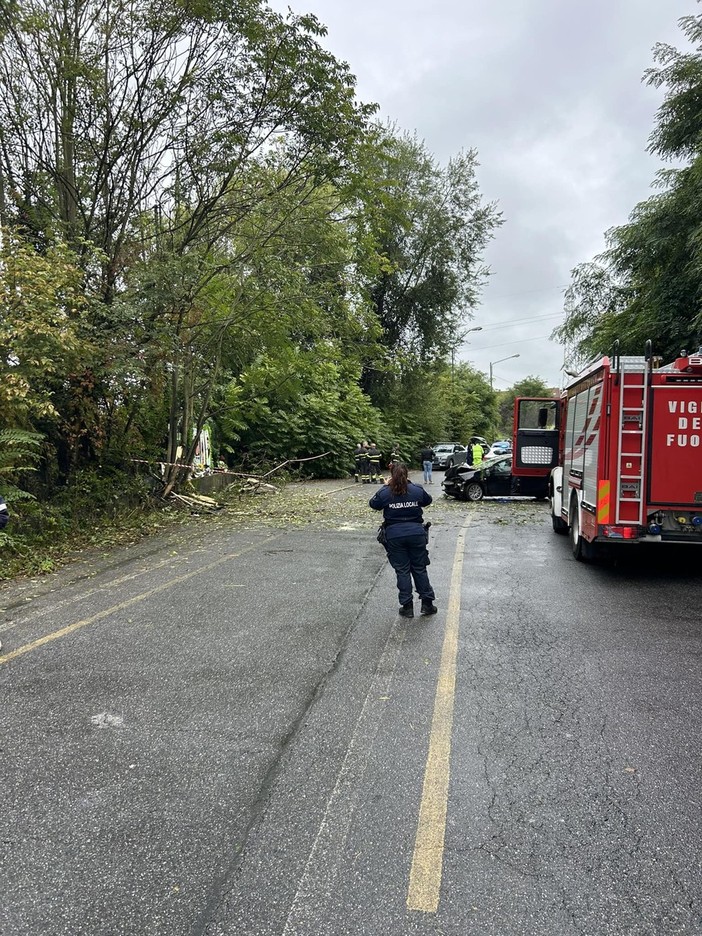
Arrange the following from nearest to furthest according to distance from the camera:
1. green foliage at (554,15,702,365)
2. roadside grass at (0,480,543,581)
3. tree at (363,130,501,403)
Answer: roadside grass at (0,480,543,581) < green foliage at (554,15,702,365) < tree at (363,130,501,403)

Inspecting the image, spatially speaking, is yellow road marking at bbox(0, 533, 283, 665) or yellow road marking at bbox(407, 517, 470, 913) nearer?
yellow road marking at bbox(407, 517, 470, 913)

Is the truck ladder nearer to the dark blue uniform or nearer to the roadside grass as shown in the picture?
the dark blue uniform

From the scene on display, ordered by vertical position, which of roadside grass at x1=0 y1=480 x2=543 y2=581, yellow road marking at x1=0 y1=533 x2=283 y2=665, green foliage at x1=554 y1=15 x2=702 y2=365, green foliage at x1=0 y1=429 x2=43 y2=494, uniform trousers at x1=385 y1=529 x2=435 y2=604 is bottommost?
yellow road marking at x1=0 y1=533 x2=283 y2=665

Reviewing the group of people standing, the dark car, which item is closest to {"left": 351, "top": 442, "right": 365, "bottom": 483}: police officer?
the group of people standing

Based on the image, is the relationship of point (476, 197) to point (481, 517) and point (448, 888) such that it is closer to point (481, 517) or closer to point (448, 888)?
point (481, 517)

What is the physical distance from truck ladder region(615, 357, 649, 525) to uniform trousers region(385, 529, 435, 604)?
290 centimetres

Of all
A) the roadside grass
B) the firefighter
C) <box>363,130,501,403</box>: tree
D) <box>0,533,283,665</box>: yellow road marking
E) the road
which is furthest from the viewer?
<box>363,130,501,403</box>: tree

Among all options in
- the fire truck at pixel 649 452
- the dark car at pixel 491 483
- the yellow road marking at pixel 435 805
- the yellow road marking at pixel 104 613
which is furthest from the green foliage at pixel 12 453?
the dark car at pixel 491 483

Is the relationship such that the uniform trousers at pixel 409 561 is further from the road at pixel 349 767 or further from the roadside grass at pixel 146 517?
the roadside grass at pixel 146 517

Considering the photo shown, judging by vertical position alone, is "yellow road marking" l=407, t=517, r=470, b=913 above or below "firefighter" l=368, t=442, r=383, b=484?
below

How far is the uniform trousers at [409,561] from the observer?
21.2ft

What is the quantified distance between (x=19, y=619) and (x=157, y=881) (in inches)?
184

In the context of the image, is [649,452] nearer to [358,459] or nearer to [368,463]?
[368,463]

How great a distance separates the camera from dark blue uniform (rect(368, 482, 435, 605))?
646cm
